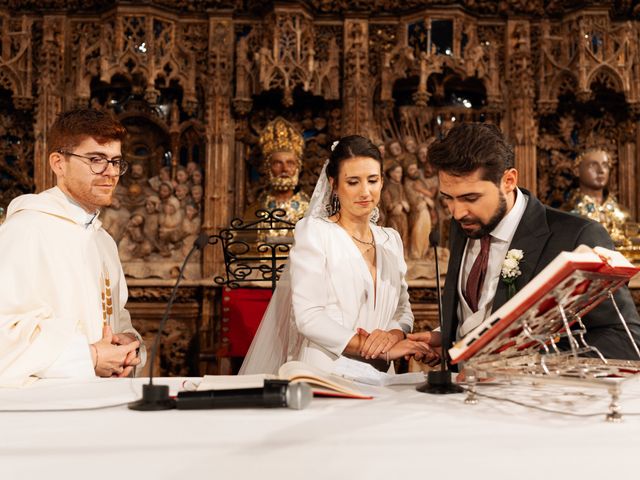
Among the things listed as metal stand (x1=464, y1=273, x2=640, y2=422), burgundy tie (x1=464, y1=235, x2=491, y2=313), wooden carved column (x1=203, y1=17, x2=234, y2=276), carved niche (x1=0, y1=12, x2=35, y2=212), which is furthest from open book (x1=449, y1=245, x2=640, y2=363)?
carved niche (x1=0, y1=12, x2=35, y2=212)

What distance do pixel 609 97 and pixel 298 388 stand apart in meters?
6.46

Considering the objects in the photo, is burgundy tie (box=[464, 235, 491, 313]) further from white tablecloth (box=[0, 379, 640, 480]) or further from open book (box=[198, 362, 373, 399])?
white tablecloth (box=[0, 379, 640, 480])

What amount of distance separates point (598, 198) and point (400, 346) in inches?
185

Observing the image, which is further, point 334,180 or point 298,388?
point 334,180

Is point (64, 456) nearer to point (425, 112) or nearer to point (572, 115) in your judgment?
point (425, 112)

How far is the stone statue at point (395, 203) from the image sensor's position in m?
6.86

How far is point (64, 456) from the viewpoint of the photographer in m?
1.65

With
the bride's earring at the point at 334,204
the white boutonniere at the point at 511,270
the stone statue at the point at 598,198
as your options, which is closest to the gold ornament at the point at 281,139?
the stone statue at the point at 598,198

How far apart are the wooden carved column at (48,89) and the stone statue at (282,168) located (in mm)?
2036

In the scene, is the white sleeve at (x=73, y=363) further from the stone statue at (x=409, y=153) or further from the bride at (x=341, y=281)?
the stone statue at (x=409, y=153)

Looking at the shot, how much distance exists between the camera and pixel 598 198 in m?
6.88

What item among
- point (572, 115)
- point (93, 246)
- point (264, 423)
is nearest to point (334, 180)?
point (93, 246)

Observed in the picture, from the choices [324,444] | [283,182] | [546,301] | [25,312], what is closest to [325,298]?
[25,312]

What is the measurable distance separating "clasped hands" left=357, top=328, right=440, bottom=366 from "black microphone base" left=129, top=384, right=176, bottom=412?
3.55 ft
